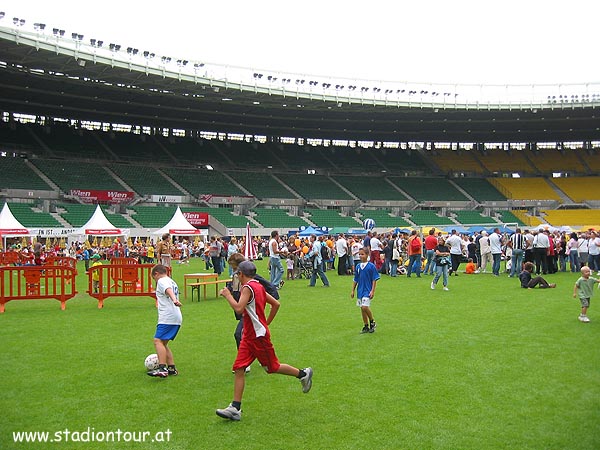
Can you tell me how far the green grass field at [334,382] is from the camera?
514 centimetres

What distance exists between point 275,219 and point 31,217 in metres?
18.6

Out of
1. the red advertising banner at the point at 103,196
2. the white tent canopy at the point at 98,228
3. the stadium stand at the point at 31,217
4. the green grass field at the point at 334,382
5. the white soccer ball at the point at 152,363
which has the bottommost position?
the green grass field at the point at 334,382

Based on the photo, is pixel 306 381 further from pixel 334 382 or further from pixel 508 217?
pixel 508 217

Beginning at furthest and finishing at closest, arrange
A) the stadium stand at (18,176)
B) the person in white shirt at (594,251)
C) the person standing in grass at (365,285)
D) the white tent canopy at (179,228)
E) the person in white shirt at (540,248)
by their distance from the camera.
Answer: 1. the stadium stand at (18,176)
2. the white tent canopy at (179,228)
3. the person in white shirt at (540,248)
4. the person in white shirt at (594,251)
5. the person standing in grass at (365,285)

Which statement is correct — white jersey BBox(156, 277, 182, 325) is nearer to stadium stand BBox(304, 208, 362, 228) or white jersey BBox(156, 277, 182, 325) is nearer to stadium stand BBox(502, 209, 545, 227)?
stadium stand BBox(304, 208, 362, 228)

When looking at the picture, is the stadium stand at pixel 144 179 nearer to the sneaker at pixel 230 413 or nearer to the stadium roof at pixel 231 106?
the stadium roof at pixel 231 106

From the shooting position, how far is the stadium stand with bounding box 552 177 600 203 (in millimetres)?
55978

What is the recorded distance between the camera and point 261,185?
51906 mm

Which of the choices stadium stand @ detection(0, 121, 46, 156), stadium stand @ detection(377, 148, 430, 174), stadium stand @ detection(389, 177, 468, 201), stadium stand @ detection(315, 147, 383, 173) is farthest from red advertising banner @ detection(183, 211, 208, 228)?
stadium stand @ detection(377, 148, 430, 174)

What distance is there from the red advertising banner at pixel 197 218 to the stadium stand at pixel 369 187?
684 inches

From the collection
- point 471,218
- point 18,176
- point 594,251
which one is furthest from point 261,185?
point 594,251

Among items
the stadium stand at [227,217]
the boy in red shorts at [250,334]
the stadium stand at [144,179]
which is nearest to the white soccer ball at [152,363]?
the boy in red shorts at [250,334]

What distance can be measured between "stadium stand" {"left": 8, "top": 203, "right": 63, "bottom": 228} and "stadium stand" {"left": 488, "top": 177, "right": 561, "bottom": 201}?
42652 millimetres

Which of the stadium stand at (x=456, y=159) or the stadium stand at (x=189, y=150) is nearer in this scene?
the stadium stand at (x=189, y=150)
